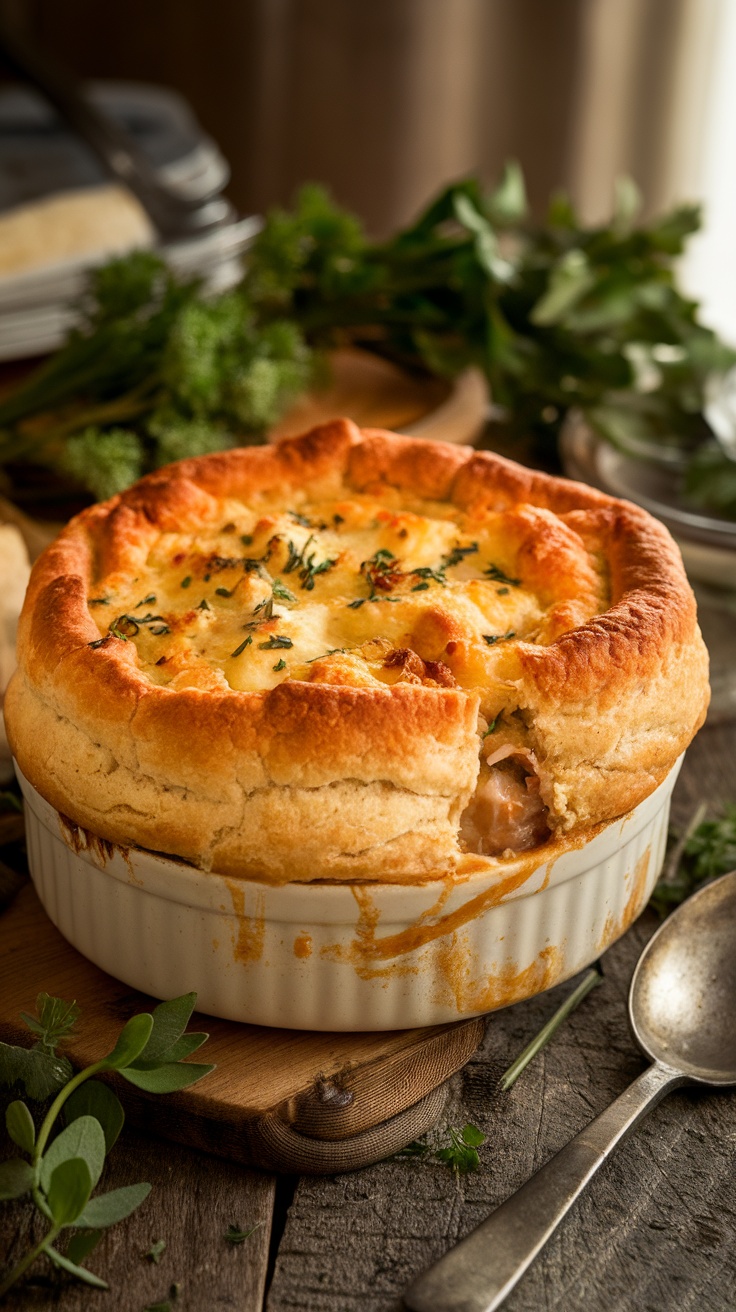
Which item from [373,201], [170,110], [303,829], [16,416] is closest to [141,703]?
[303,829]

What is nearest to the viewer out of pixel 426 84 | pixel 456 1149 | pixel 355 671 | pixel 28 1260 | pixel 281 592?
pixel 28 1260

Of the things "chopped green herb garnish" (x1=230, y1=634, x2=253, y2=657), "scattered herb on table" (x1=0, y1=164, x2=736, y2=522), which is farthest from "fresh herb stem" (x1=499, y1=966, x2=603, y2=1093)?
"scattered herb on table" (x1=0, y1=164, x2=736, y2=522)

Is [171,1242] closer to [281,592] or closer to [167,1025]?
[167,1025]

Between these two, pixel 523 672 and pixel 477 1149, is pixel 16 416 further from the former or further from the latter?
pixel 477 1149

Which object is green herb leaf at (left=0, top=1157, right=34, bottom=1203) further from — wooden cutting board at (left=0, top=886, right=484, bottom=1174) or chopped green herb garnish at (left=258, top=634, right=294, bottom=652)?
chopped green herb garnish at (left=258, top=634, right=294, bottom=652)

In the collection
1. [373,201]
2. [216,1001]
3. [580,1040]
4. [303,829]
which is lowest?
A: [373,201]

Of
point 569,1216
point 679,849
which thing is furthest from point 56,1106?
point 679,849

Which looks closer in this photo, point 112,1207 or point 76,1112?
point 112,1207

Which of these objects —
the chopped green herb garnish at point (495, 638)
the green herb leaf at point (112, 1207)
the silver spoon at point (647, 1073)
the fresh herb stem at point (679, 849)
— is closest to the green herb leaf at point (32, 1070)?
the green herb leaf at point (112, 1207)
